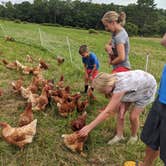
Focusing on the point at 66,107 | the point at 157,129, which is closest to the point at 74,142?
the point at 66,107

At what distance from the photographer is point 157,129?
90.2 inches

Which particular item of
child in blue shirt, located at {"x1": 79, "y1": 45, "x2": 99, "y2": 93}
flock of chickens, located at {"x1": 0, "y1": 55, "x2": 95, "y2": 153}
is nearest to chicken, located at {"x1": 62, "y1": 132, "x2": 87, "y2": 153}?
flock of chickens, located at {"x1": 0, "y1": 55, "x2": 95, "y2": 153}

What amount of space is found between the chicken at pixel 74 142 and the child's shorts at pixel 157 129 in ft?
2.46

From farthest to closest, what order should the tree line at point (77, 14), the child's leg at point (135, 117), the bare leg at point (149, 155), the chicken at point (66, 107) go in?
the tree line at point (77, 14) < the chicken at point (66, 107) < the child's leg at point (135, 117) < the bare leg at point (149, 155)

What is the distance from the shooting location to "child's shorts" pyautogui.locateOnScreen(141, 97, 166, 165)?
7.22 feet

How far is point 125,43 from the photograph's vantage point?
3.41 m

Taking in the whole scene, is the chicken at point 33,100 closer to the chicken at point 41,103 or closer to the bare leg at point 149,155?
the chicken at point 41,103

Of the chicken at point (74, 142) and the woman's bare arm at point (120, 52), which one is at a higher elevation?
the woman's bare arm at point (120, 52)

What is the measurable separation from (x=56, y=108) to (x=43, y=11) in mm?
49634

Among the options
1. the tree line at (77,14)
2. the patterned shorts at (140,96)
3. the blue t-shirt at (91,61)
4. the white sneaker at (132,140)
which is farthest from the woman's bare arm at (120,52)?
the tree line at (77,14)

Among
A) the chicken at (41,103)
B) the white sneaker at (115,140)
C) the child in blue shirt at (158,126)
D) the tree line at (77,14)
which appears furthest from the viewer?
the tree line at (77,14)

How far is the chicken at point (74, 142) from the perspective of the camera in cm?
288

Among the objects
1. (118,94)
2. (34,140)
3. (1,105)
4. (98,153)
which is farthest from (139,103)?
(1,105)

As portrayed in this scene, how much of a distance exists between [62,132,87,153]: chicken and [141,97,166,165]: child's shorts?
75 centimetres
